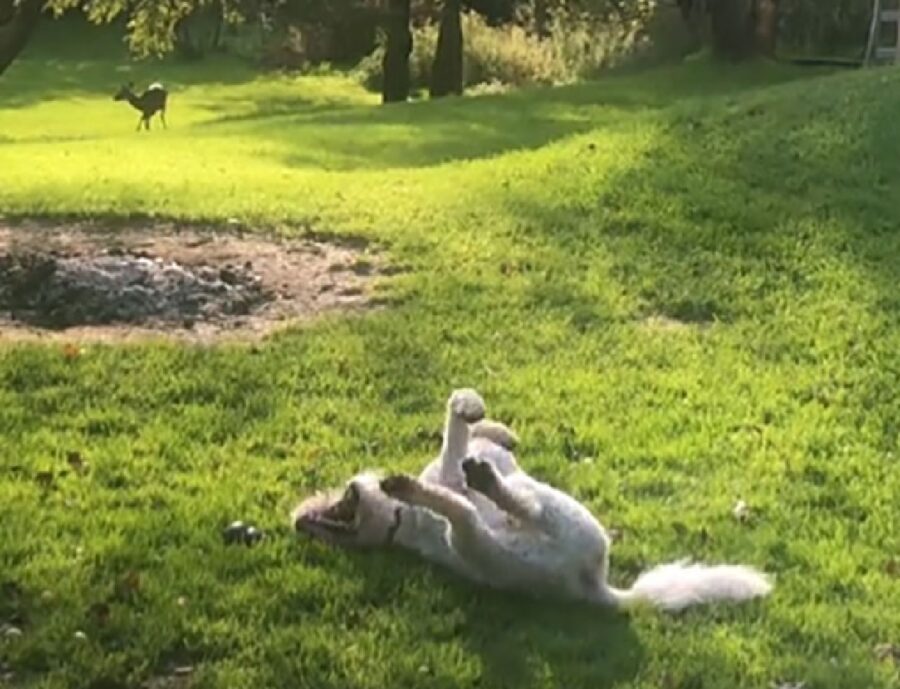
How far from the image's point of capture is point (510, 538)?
4938mm

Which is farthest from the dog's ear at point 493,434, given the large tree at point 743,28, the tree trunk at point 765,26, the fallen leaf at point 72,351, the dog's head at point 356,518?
the tree trunk at point 765,26

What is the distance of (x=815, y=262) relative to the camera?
9578mm

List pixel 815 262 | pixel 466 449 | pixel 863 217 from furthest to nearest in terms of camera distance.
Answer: pixel 863 217, pixel 815 262, pixel 466 449

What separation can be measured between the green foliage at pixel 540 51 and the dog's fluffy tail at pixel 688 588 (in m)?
21.6

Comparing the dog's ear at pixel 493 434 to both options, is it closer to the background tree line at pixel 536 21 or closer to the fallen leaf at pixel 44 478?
the fallen leaf at pixel 44 478

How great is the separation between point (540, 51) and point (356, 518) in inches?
915

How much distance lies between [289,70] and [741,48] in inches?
510

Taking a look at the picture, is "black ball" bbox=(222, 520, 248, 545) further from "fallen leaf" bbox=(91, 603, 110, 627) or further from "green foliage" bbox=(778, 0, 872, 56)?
"green foliage" bbox=(778, 0, 872, 56)

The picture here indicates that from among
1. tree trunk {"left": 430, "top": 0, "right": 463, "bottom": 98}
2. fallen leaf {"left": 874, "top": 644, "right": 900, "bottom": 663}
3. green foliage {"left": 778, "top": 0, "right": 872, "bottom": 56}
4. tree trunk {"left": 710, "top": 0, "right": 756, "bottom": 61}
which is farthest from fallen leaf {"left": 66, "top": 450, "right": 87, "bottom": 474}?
green foliage {"left": 778, "top": 0, "right": 872, "bottom": 56}

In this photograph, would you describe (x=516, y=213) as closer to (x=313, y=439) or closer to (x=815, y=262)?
(x=815, y=262)

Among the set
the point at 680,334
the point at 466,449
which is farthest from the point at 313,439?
the point at 680,334

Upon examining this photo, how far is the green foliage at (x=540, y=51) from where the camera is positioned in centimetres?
2719

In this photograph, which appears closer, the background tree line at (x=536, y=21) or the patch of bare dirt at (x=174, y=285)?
the patch of bare dirt at (x=174, y=285)

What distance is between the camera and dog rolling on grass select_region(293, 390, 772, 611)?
4.88m
